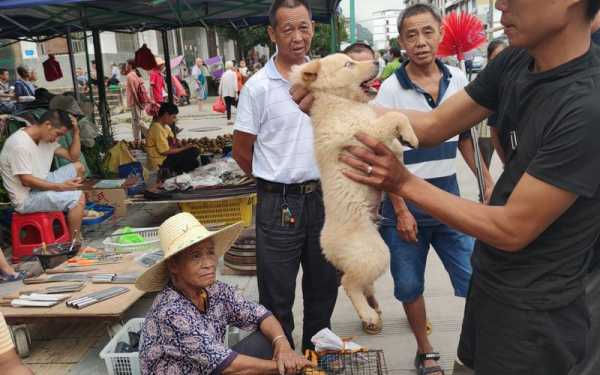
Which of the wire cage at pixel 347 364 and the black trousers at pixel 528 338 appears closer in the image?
the black trousers at pixel 528 338

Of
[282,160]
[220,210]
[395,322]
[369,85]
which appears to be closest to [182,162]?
[220,210]

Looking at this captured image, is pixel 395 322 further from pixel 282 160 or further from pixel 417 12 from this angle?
pixel 417 12

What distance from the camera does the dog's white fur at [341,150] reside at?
1772mm

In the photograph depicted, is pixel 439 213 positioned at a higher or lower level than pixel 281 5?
lower

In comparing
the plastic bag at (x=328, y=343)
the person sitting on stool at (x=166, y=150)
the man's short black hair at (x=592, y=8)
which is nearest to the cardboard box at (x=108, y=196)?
the person sitting on stool at (x=166, y=150)

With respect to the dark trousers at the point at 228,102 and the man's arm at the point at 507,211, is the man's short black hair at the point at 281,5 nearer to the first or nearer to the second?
the man's arm at the point at 507,211

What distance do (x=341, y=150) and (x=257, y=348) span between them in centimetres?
157

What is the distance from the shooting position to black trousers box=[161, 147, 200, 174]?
772 cm

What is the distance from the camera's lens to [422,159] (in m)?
3.20

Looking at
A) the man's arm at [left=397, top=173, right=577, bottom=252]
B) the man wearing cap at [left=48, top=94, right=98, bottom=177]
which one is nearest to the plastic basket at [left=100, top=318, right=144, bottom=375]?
the man's arm at [left=397, top=173, right=577, bottom=252]

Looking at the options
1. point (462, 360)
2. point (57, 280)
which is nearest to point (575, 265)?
point (462, 360)

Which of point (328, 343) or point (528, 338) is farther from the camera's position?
point (328, 343)

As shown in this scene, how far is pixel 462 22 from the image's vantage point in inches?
142

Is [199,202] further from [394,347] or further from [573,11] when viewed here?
[573,11]
